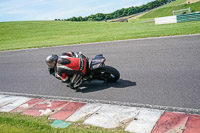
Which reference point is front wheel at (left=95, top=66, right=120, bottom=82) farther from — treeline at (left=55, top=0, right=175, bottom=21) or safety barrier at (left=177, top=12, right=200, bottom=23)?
treeline at (left=55, top=0, right=175, bottom=21)

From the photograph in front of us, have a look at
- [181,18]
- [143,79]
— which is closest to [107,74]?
[143,79]

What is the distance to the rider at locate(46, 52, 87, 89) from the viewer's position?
6508 mm

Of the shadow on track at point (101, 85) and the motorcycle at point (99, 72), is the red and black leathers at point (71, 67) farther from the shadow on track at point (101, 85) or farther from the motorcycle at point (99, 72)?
the shadow on track at point (101, 85)

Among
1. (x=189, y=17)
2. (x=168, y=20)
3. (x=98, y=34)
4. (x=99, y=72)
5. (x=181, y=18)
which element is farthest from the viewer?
(x=168, y=20)

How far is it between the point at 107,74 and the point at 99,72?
0.29m

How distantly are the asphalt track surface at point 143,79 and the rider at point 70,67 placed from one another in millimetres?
448

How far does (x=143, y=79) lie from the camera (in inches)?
272

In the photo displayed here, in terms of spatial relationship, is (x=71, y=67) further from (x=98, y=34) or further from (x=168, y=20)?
(x=168, y=20)

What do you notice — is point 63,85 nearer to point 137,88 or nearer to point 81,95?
point 81,95

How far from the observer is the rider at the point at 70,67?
21.4 ft

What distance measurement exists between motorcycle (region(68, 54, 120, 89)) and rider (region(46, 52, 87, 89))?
12 centimetres

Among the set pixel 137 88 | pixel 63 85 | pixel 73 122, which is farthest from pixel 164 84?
pixel 63 85

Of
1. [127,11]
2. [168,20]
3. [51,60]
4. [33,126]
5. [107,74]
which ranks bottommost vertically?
[33,126]

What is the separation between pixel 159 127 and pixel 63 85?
4.39 m
